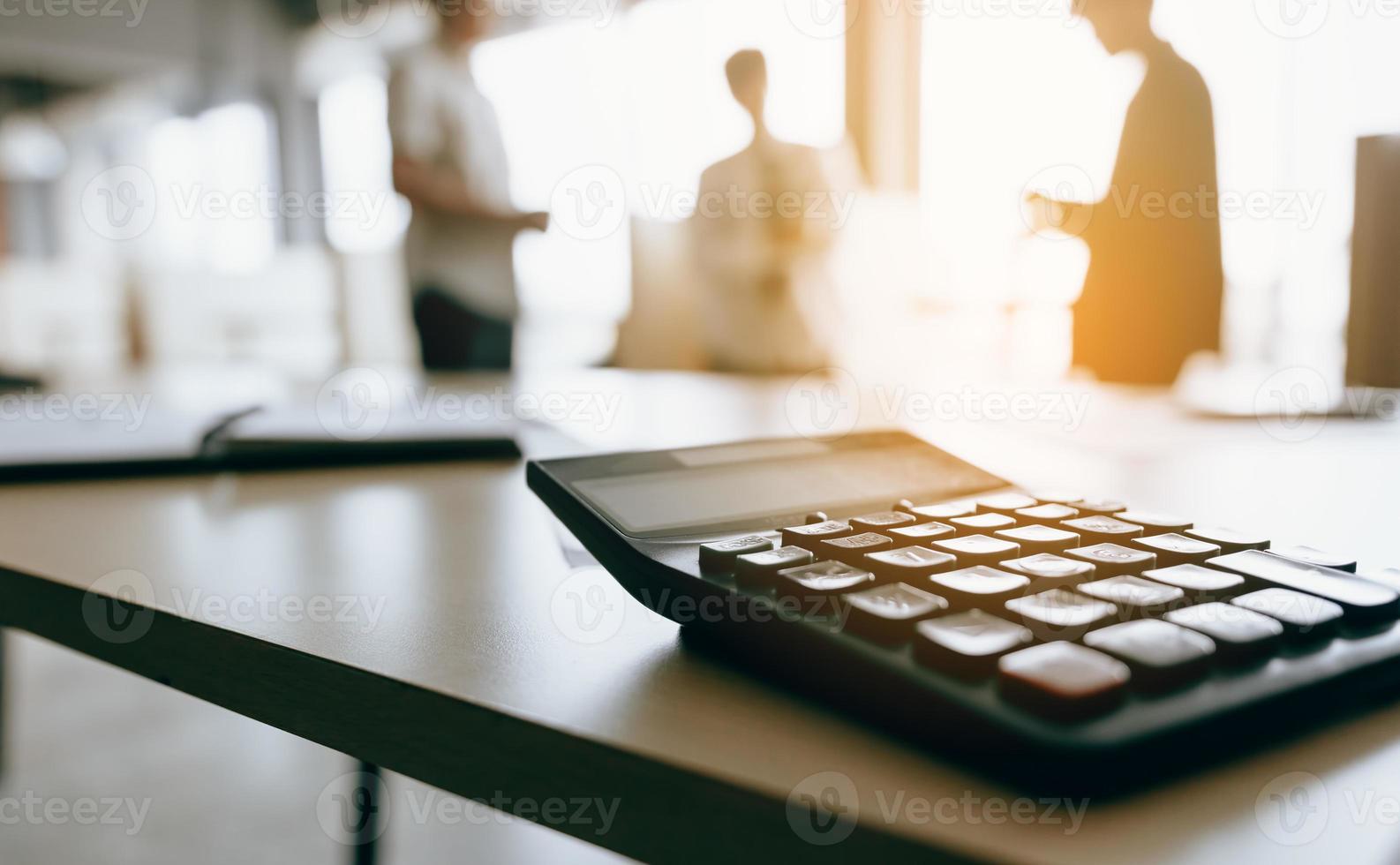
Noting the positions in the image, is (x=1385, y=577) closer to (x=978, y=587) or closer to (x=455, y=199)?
(x=978, y=587)

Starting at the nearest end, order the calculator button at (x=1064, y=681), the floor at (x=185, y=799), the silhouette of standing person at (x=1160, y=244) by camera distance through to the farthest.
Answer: the calculator button at (x=1064, y=681)
the floor at (x=185, y=799)
the silhouette of standing person at (x=1160, y=244)

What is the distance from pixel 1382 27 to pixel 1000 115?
4.57 ft

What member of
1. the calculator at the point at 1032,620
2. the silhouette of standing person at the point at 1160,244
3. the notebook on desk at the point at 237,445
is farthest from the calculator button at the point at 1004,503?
the silhouette of standing person at the point at 1160,244

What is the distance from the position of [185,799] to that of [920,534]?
1590 mm

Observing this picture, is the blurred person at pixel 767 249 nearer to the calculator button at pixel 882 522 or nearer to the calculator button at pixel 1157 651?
the calculator button at pixel 882 522

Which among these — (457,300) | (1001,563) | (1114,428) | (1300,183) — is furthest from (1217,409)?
(1300,183)

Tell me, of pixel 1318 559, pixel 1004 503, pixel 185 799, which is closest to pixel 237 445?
pixel 1004 503

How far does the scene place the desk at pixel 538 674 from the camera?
19 centimetres

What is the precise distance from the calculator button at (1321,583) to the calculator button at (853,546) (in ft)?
0.32

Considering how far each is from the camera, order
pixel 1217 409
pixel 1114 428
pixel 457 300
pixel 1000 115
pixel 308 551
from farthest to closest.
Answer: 1. pixel 1000 115
2. pixel 457 300
3. pixel 1217 409
4. pixel 1114 428
5. pixel 308 551

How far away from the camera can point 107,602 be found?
14.1 inches

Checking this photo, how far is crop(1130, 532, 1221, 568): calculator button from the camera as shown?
29cm

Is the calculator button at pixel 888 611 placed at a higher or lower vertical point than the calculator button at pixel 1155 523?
higher

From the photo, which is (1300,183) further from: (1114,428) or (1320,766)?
(1320,766)
